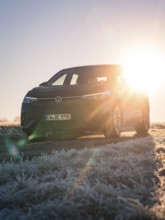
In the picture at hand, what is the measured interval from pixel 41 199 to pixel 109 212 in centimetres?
69

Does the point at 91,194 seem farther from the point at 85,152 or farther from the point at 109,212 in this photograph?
the point at 85,152

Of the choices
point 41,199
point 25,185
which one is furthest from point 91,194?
point 25,185

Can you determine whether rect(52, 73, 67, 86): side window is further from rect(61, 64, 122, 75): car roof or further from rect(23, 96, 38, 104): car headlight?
rect(23, 96, 38, 104): car headlight

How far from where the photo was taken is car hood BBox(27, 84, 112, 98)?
840cm

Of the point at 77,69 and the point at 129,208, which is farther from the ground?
the point at 77,69

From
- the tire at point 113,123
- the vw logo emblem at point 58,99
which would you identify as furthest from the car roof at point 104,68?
the vw logo emblem at point 58,99

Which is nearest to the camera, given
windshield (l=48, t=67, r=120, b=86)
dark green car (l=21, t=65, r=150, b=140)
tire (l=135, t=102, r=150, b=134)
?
dark green car (l=21, t=65, r=150, b=140)

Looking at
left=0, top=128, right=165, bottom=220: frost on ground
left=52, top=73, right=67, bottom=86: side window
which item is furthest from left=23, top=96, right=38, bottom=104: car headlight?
left=0, top=128, right=165, bottom=220: frost on ground

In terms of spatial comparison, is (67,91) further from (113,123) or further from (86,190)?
(86,190)

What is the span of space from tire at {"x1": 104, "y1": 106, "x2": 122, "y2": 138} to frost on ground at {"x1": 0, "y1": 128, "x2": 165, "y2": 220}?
3.61 meters

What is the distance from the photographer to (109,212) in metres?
2.77

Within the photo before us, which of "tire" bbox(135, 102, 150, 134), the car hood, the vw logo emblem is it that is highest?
the car hood

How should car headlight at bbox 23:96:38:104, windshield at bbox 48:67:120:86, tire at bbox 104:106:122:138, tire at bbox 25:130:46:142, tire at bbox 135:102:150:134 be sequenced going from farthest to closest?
tire at bbox 135:102:150:134 → windshield at bbox 48:67:120:86 → tire at bbox 25:130:46:142 → car headlight at bbox 23:96:38:104 → tire at bbox 104:106:122:138

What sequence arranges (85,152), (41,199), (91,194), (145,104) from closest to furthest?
1. (91,194)
2. (41,199)
3. (85,152)
4. (145,104)
